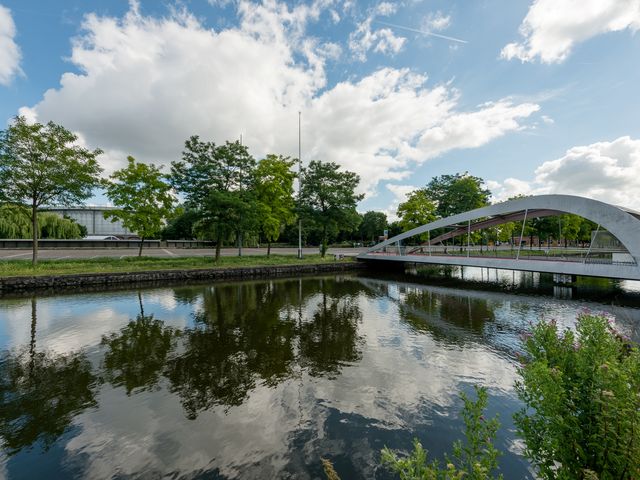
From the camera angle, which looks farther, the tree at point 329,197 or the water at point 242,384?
the tree at point 329,197

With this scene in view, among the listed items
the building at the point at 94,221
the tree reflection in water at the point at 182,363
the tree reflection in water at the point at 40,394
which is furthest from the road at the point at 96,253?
the building at the point at 94,221

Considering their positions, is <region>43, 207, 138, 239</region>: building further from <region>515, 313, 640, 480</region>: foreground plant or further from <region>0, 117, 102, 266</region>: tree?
<region>515, 313, 640, 480</region>: foreground plant

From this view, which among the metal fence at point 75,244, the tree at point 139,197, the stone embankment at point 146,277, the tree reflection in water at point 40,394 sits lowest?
the tree reflection in water at point 40,394

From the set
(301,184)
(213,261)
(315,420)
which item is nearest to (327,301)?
(315,420)

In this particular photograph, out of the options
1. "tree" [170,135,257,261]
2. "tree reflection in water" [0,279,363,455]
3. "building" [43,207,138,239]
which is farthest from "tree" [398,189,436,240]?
"building" [43,207,138,239]

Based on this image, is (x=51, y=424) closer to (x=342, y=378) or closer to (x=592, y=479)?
(x=342, y=378)

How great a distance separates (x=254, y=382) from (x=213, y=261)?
2512 cm

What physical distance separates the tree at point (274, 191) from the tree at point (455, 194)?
24.2m

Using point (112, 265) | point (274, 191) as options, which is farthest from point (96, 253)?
point (274, 191)

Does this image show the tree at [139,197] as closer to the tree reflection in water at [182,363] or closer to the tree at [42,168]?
the tree at [42,168]

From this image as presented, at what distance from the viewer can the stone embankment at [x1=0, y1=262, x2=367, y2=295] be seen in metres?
19.2

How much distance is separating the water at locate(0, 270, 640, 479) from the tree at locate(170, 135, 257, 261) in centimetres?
1340

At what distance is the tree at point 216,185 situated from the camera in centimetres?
2700

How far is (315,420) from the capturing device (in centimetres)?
579
